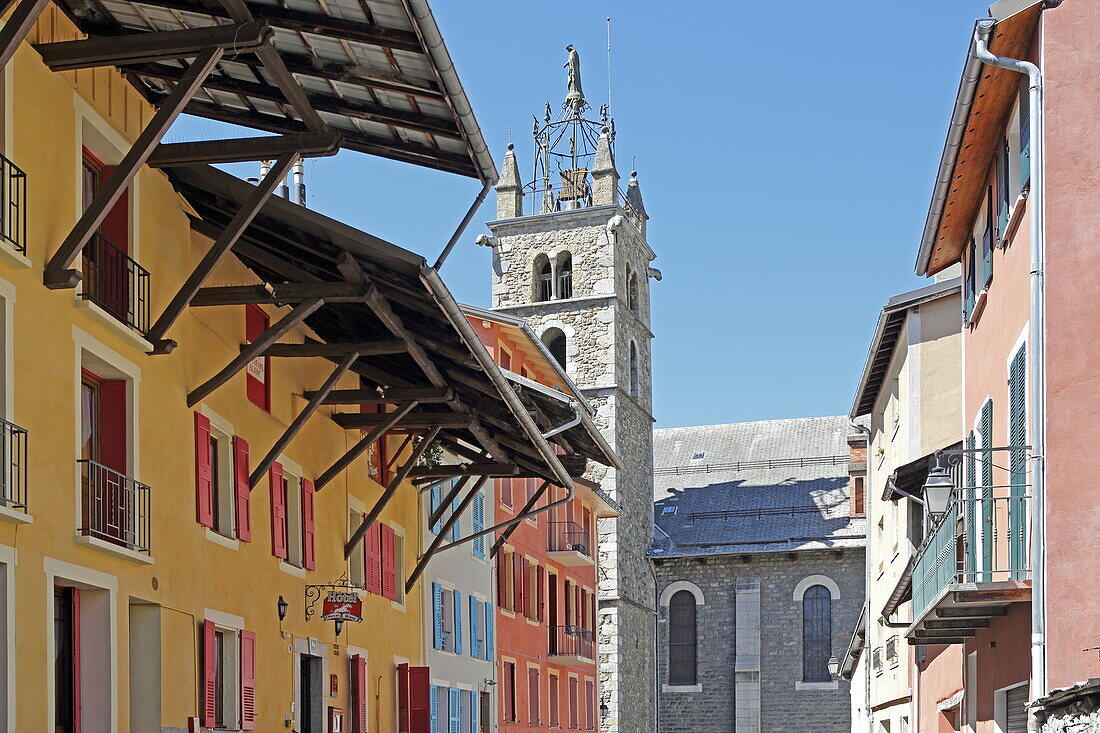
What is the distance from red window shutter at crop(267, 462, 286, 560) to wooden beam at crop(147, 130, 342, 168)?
199 inches

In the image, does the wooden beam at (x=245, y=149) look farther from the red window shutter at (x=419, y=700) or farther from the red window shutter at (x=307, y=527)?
the red window shutter at (x=419, y=700)

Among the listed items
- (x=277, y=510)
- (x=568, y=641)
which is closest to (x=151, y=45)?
(x=277, y=510)

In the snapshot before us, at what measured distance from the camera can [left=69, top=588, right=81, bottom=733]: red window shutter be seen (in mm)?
12555

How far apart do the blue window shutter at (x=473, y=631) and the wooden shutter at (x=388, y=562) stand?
4.79 metres

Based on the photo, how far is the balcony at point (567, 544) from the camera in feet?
120

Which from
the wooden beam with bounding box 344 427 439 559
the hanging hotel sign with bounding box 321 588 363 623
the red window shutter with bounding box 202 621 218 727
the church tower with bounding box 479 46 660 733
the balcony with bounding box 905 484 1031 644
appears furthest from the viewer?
the church tower with bounding box 479 46 660 733

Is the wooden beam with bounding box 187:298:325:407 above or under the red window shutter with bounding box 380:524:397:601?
above

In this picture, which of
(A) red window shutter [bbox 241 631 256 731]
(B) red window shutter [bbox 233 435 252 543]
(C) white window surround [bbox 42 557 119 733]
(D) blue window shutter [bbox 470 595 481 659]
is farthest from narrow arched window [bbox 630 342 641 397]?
(C) white window surround [bbox 42 557 119 733]

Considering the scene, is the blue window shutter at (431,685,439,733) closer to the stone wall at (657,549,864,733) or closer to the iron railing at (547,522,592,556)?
the iron railing at (547,522,592,556)

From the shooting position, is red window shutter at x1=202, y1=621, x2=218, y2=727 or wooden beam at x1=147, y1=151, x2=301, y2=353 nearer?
wooden beam at x1=147, y1=151, x2=301, y2=353

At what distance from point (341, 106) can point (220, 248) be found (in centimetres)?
158

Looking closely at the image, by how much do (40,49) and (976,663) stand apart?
11.3 meters

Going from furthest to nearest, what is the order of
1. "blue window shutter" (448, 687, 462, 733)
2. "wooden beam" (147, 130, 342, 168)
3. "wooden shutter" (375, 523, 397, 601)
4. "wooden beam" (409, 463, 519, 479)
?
"blue window shutter" (448, 687, 462, 733), "wooden shutter" (375, 523, 397, 601), "wooden beam" (409, 463, 519, 479), "wooden beam" (147, 130, 342, 168)

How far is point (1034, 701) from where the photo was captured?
1154cm
